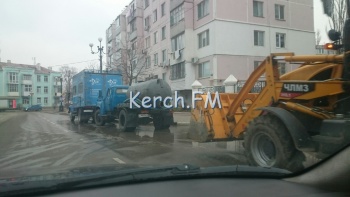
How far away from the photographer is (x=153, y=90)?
16.1 m

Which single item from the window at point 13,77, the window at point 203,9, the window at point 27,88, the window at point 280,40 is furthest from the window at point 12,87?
the window at point 280,40

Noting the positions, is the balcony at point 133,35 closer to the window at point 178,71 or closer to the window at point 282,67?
the window at point 178,71

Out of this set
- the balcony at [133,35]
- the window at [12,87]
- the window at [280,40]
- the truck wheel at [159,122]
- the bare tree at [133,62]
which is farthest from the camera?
the window at [12,87]

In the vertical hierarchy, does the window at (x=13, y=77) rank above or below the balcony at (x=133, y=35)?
below

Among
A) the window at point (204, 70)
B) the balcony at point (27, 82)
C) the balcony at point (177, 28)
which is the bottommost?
the window at point (204, 70)

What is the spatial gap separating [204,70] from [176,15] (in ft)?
27.0

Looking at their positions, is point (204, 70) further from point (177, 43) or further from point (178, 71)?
point (177, 43)

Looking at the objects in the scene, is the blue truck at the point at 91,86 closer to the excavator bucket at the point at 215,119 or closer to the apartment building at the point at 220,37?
the apartment building at the point at 220,37

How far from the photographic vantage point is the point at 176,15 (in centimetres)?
3384

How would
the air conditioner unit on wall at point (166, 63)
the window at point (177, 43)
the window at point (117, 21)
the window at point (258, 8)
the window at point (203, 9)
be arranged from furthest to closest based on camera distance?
the window at point (117, 21), the air conditioner unit on wall at point (166, 63), the window at point (177, 43), the window at point (203, 9), the window at point (258, 8)

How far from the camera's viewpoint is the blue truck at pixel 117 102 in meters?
16.4

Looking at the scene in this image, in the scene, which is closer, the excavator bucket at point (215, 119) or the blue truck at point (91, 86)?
the excavator bucket at point (215, 119)

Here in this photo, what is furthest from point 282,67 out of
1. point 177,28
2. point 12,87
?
point 12,87

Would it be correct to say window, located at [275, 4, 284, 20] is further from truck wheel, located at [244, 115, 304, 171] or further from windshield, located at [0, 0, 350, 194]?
truck wheel, located at [244, 115, 304, 171]
